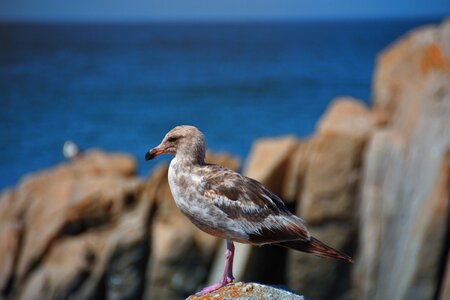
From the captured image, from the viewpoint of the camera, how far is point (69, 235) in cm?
1499

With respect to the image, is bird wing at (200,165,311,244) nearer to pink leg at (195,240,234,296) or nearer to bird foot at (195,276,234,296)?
pink leg at (195,240,234,296)

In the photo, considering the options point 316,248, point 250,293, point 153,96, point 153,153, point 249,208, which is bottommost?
point 250,293

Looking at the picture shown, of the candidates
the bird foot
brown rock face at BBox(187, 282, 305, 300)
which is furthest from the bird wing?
brown rock face at BBox(187, 282, 305, 300)

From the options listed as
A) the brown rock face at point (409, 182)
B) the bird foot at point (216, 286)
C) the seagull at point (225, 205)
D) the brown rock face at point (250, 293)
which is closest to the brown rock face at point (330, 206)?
the brown rock face at point (409, 182)

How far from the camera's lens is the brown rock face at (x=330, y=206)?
569 inches

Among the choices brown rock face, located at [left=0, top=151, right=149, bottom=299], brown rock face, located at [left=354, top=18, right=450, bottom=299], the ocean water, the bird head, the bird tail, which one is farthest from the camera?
the ocean water

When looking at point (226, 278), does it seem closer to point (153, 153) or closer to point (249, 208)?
point (249, 208)

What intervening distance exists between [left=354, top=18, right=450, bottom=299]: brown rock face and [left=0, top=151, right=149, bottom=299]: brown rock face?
4.14 m

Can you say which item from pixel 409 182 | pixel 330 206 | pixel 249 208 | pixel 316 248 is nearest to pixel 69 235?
pixel 330 206

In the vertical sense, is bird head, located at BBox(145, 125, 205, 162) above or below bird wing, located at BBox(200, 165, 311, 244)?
above

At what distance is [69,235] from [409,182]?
635 cm

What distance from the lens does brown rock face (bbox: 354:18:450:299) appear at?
40.7 feet

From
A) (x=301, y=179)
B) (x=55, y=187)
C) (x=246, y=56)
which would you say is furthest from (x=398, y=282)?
(x=246, y=56)

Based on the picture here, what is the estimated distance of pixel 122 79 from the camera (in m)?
68.0
